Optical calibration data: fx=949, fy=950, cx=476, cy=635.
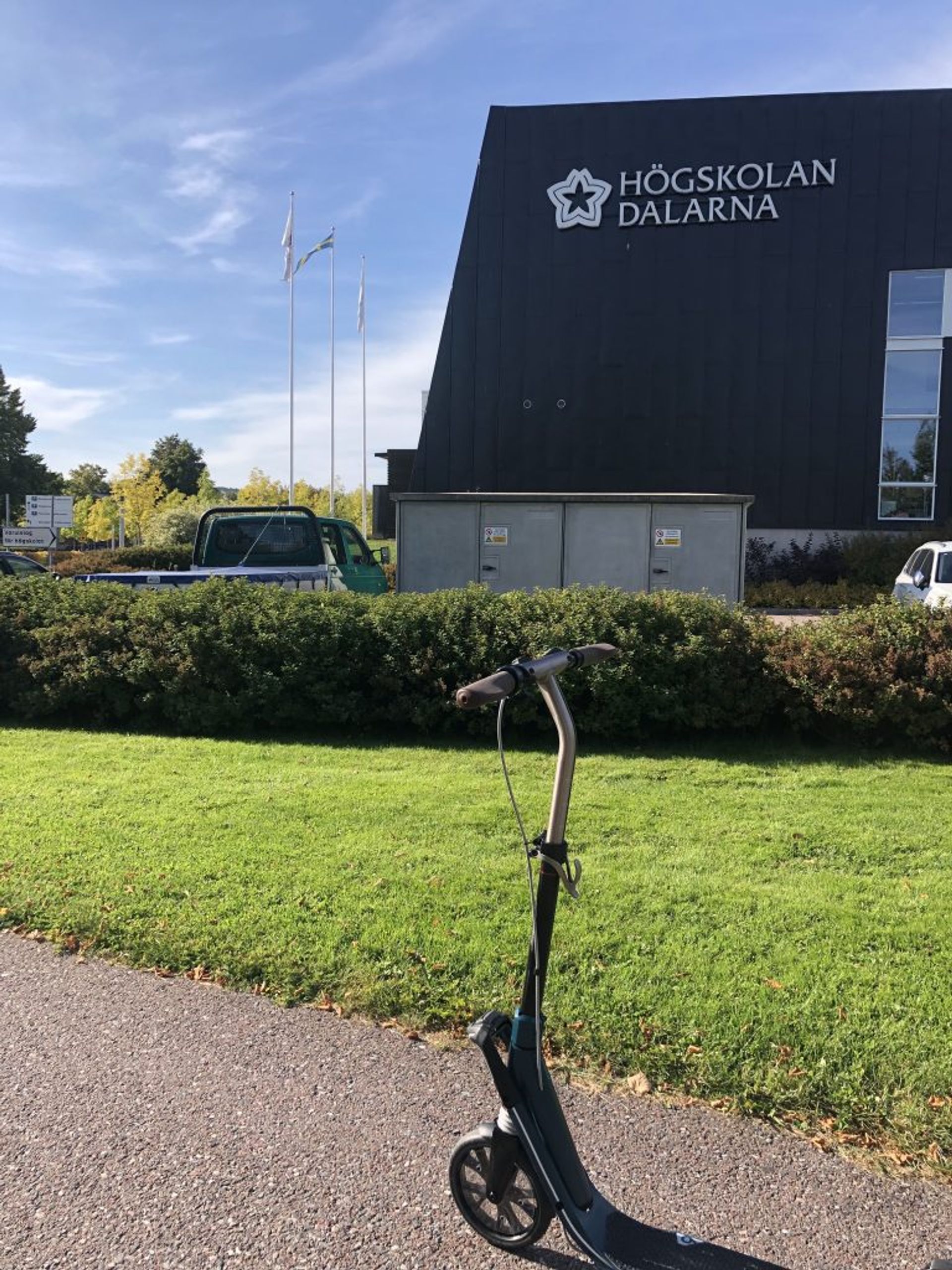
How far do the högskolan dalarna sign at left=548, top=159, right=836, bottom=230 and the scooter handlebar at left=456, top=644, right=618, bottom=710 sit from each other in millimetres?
25496

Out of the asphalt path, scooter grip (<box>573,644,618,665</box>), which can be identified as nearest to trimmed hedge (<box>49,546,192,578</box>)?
the asphalt path

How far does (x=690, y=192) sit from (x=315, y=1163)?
26.5 meters

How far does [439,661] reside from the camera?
761 centimetres

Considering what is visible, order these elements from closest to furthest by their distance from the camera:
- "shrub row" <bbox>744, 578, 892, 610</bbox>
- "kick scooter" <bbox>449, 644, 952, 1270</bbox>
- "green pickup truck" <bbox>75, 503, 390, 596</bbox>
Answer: "kick scooter" <bbox>449, 644, 952, 1270</bbox> → "green pickup truck" <bbox>75, 503, 390, 596</bbox> → "shrub row" <bbox>744, 578, 892, 610</bbox>

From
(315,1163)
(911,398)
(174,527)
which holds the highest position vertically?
(911,398)

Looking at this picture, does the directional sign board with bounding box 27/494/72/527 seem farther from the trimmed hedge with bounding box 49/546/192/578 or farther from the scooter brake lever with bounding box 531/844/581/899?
the scooter brake lever with bounding box 531/844/581/899

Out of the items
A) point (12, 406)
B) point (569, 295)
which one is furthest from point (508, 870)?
point (12, 406)

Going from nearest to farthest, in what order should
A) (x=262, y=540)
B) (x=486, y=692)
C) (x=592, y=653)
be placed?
1. (x=486, y=692)
2. (x=592, y=653)
3. (x=262, y=540)

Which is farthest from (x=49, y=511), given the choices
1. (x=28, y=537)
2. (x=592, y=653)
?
(x=592, y=653)

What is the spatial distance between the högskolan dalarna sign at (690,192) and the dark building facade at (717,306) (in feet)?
0.18

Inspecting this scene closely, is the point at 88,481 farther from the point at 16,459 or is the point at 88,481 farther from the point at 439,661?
the point at 439,661

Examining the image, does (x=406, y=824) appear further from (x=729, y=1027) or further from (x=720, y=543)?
(x=720, y=543)

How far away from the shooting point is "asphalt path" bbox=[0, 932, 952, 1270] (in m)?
2.34

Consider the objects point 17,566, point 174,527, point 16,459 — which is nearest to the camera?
point 17,566
